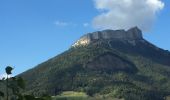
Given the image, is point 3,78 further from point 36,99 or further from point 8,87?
point 36,99

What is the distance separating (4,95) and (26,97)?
0.54 metres

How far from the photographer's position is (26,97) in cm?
1205

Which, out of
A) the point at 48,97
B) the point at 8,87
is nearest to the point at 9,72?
the point at 8,87

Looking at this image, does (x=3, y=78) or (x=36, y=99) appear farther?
(x=3, y=78)

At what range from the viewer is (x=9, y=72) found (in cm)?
1216

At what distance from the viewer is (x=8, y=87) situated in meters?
12.2

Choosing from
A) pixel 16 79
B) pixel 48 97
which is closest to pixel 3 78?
pixel 16 79

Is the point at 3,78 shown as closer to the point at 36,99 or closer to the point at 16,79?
the point at 16,79

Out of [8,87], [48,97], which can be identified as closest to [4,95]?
[8,87]

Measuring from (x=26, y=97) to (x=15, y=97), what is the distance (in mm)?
452

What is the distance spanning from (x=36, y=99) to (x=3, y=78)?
1.34 m

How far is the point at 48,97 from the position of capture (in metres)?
12.3

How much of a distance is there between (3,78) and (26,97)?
1.01 m

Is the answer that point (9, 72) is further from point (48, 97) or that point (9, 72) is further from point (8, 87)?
point (48, 97)
